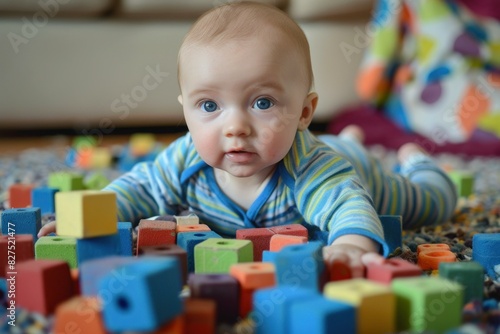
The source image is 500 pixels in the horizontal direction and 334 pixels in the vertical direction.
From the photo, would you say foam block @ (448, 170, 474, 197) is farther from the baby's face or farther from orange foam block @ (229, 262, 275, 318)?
orange foam block @ (229, 262, 275, 318)

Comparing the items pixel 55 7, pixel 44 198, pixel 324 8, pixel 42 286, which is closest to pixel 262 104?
pixel 42 286

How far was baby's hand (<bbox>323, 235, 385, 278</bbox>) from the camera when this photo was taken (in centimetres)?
68

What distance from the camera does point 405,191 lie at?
3.59 feet

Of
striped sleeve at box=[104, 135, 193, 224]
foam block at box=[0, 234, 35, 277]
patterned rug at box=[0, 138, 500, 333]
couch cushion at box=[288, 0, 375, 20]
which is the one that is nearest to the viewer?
patterned rug at box=[0, 138, 500, 333]

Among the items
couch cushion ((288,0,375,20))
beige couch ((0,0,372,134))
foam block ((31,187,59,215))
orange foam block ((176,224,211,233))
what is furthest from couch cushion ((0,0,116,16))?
orange foam block ((176,224,211,233))

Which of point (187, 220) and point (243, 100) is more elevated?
point (243, 100)

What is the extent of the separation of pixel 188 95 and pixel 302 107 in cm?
15

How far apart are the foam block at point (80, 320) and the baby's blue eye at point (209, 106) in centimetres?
35

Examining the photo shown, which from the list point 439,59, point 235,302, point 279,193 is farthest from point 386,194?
point 439,59

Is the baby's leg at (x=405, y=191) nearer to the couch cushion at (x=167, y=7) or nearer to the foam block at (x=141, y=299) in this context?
the foam block at (x=141, y=299)

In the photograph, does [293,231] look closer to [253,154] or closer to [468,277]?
[253,154]

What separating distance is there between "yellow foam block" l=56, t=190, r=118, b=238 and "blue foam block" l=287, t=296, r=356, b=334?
22 centimetres

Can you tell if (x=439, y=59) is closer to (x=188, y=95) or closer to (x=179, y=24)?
(x=179, y=24)

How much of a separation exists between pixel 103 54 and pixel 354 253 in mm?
1530
